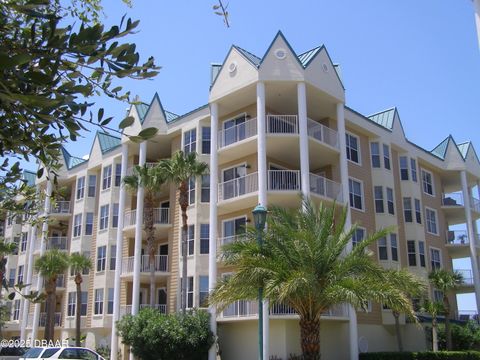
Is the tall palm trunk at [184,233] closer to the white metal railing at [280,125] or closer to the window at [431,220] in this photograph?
the white metal railing at [280,125]

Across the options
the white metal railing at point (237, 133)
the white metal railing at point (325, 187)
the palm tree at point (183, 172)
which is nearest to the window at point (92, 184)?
the palm tree at point (183, 172)

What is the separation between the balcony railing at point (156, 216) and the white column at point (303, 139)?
11793mm

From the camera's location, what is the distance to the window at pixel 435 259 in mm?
41309

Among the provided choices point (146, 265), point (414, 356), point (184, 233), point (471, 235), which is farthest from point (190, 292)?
point (471, 235)

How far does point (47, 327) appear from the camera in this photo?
39781mm

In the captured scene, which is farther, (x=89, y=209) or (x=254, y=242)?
(x=89, y=209)

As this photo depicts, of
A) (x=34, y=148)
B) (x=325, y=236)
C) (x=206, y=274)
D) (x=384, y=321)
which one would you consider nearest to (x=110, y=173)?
(x=206, y=274)

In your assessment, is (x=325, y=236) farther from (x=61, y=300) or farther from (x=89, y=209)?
(x=61, y=300)

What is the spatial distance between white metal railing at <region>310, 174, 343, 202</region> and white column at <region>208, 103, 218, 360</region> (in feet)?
18.5

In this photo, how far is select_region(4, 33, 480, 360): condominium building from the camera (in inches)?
1219

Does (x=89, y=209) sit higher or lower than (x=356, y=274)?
higher

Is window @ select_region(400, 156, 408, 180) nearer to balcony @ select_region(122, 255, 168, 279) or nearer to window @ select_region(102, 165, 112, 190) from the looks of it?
balcony @ select_region(122, 255, 168, 279)

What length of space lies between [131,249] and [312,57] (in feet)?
60.5

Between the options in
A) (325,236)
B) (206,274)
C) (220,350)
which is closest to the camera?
(325,236)
